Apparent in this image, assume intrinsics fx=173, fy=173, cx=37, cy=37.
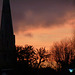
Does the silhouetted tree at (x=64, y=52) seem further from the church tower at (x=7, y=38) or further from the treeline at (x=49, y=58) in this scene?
the church tower at (x=7, y=38)

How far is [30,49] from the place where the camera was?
217ft

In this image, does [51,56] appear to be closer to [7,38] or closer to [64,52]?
[64,52]

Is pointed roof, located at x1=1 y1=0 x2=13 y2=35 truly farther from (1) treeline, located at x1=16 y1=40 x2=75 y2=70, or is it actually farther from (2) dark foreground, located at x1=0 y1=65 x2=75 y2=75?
(2) dark foreground, located at x1=0 y1=65 x2=75 y2=75

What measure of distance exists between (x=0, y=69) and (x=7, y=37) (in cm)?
1353

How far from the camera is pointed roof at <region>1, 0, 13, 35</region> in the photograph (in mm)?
65938

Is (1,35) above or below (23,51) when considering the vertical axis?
above

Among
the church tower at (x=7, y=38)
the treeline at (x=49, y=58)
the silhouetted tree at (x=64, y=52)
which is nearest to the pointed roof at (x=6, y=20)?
the church tower at (x=7, y=38)

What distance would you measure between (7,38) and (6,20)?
22.7 ft

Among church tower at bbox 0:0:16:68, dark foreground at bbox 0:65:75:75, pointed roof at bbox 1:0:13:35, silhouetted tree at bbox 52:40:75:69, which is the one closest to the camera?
dark foreground at bbox 0:65:75:75

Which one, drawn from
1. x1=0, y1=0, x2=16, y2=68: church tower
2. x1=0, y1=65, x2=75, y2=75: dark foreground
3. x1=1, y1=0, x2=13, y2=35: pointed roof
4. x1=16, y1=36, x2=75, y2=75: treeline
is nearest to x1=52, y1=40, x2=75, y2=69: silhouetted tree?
x1=16, y1=36, x2=75, y2=75: treeline

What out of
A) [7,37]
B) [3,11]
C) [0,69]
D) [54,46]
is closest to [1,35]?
[7,37]

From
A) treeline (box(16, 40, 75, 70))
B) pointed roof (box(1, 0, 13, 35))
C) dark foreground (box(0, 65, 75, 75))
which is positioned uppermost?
pointed roof (box(1, 0, 13, 35))

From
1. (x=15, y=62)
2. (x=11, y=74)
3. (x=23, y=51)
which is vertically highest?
(x=23, y=51)

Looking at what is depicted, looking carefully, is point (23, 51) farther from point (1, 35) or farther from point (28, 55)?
point (1, 35)
